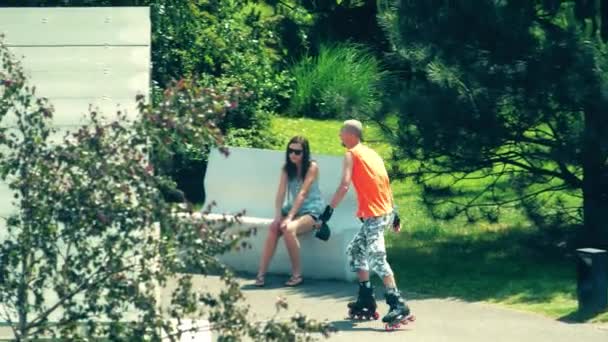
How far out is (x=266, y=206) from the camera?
1312 cm

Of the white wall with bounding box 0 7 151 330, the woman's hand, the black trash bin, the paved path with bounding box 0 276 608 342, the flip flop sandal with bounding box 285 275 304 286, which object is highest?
the white wall with bounding box 0 7 151 330

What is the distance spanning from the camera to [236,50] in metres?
16.8

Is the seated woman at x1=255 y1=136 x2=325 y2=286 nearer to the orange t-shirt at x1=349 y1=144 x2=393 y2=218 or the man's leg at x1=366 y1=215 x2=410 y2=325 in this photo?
the orange t-shirt at x1=349 y1=144 x2=393 y2=218

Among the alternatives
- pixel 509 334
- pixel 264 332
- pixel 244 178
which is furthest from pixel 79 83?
pixel 264 332

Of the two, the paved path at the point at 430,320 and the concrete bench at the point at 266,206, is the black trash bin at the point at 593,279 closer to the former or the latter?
the paved path at the point at 430,320

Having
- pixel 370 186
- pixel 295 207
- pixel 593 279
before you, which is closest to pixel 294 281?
pixel 295 207

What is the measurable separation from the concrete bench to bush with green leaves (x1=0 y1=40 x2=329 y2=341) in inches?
223

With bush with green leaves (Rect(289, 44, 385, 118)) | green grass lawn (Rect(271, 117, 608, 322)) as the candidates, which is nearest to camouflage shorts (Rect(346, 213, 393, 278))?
green grass lawn (Rect(271, 117, 608, 322))

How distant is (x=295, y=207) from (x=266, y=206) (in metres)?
0.99

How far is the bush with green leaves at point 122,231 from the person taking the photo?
20.5 ft

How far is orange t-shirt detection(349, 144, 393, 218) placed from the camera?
10695 mm

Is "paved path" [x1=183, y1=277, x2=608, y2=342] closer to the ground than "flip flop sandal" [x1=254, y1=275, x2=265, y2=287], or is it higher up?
closer to the ground

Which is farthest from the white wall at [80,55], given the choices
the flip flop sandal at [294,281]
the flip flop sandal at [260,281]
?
the flip flop sandal at [294,281]

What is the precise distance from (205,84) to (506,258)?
4.23 m
